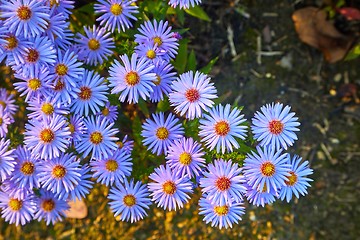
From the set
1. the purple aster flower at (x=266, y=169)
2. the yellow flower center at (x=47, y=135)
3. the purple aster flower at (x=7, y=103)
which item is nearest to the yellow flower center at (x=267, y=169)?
the purple aster flower at (x=266, y=169)

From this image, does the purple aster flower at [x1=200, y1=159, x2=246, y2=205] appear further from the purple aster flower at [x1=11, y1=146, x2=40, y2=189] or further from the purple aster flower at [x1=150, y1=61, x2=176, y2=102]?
the purple aster flower at [x1=11, y1=146, x2=40, y2=189]

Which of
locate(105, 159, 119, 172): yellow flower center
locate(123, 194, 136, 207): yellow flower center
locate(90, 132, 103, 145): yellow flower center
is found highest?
locate(90, 132, 103, 145): yellow flower center

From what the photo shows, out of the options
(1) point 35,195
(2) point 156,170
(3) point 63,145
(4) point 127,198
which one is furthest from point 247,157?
(1) point 35,195

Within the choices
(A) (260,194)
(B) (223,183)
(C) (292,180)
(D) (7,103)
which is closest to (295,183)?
(C) (292,180)

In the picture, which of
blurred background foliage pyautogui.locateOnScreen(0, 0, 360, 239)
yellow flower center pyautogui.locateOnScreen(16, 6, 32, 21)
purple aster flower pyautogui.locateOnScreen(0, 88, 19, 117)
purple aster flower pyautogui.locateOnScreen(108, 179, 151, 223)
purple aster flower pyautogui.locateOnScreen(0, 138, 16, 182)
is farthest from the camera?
blurred background foliage pyautogui.locateOnScreen(0, 0, 360, 239)

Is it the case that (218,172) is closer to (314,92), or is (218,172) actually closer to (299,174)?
(299,174)

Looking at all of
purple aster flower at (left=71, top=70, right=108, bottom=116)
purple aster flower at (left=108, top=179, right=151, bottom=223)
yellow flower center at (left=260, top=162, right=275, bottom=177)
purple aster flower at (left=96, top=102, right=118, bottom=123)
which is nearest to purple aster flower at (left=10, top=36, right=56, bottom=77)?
purple aster flower at (left=71, top=70, right=108, bottom=116)

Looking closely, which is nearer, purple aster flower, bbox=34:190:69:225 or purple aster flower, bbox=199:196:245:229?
purple aster flower, bbox=199:196:245:229

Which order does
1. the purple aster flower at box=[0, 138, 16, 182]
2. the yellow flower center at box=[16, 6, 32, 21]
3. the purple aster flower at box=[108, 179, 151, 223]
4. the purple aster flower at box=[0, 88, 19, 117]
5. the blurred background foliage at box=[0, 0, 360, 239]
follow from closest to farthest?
the yellow flower center at box=[16, 6, 32, 21]
the purple aster flower at box=[0, 138, 16, 182]
the purple aster flower at box=[108, 179, 151, 223]
the purple aster flower at box=[0, 88, 19, 117]
the blurred background foliage at box=[0, 0, 360, 239]
